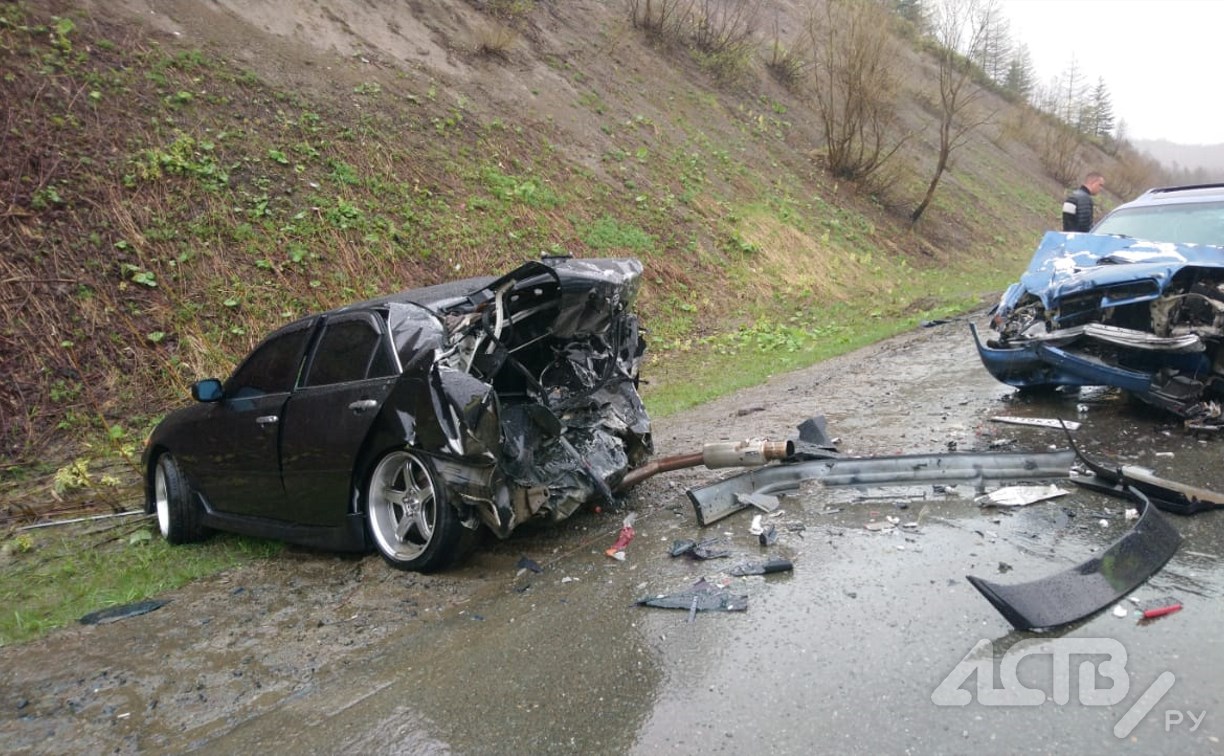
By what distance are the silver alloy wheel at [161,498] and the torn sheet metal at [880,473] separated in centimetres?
406

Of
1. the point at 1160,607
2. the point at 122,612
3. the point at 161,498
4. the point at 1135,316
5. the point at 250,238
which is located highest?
the point at 250,238

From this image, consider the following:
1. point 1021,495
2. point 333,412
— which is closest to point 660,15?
point 333,412

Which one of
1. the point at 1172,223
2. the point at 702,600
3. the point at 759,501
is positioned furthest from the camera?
the point at 1172,223

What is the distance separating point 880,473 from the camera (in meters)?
5.29

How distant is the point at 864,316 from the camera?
16.1 m

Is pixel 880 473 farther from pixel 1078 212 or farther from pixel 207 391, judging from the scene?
pixel 1078 212

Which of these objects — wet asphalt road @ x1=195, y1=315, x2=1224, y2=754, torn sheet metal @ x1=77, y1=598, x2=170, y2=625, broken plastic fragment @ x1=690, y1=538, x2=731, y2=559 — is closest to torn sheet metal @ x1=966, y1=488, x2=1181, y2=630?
wet asphalt road @ x1=195, y1=315, x2=1224, y2=754

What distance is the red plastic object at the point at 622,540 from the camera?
4743mm

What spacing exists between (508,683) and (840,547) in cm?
204

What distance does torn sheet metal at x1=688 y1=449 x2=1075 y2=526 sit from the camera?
199 inches

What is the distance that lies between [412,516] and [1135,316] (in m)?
5.68

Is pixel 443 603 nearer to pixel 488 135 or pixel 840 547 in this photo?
pixel 840 547

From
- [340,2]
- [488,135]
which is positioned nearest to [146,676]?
[488,135]

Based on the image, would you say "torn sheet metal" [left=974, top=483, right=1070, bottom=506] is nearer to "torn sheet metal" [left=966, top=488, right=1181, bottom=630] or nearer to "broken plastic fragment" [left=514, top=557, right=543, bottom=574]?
"torn sheet metal" [left=966, top=488, right=1181, bottom=630]
